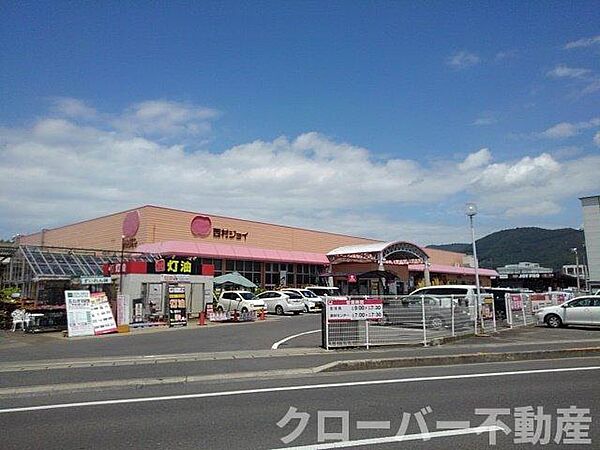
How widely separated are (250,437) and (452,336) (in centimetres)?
1174

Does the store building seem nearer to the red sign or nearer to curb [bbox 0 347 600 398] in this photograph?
the red sign

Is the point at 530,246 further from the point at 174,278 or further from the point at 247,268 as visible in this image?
the point at 174,278

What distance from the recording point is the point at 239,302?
1235 inches

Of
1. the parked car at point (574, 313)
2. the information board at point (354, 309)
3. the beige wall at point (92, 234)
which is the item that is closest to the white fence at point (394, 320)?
the information board at point (354, 309)

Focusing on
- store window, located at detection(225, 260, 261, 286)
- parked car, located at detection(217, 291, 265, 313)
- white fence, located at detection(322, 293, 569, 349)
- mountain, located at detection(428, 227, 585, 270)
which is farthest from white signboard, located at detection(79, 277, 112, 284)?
mountain, located at detection(428, 227, 585, 270)

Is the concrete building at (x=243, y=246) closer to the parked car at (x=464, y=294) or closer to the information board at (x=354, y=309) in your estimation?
Result: the parked car at (x=464, y=294)

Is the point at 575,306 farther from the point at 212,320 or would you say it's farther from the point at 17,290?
the point at 17,290

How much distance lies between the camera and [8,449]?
5.87 m

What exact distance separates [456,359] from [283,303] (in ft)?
66.8

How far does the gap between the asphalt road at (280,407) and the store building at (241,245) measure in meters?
22.3

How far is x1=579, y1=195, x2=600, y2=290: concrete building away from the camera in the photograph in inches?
2248

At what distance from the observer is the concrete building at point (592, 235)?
5709 cm

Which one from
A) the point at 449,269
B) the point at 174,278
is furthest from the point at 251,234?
the point at 449,269

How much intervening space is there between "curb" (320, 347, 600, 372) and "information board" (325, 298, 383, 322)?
8.03 ft
